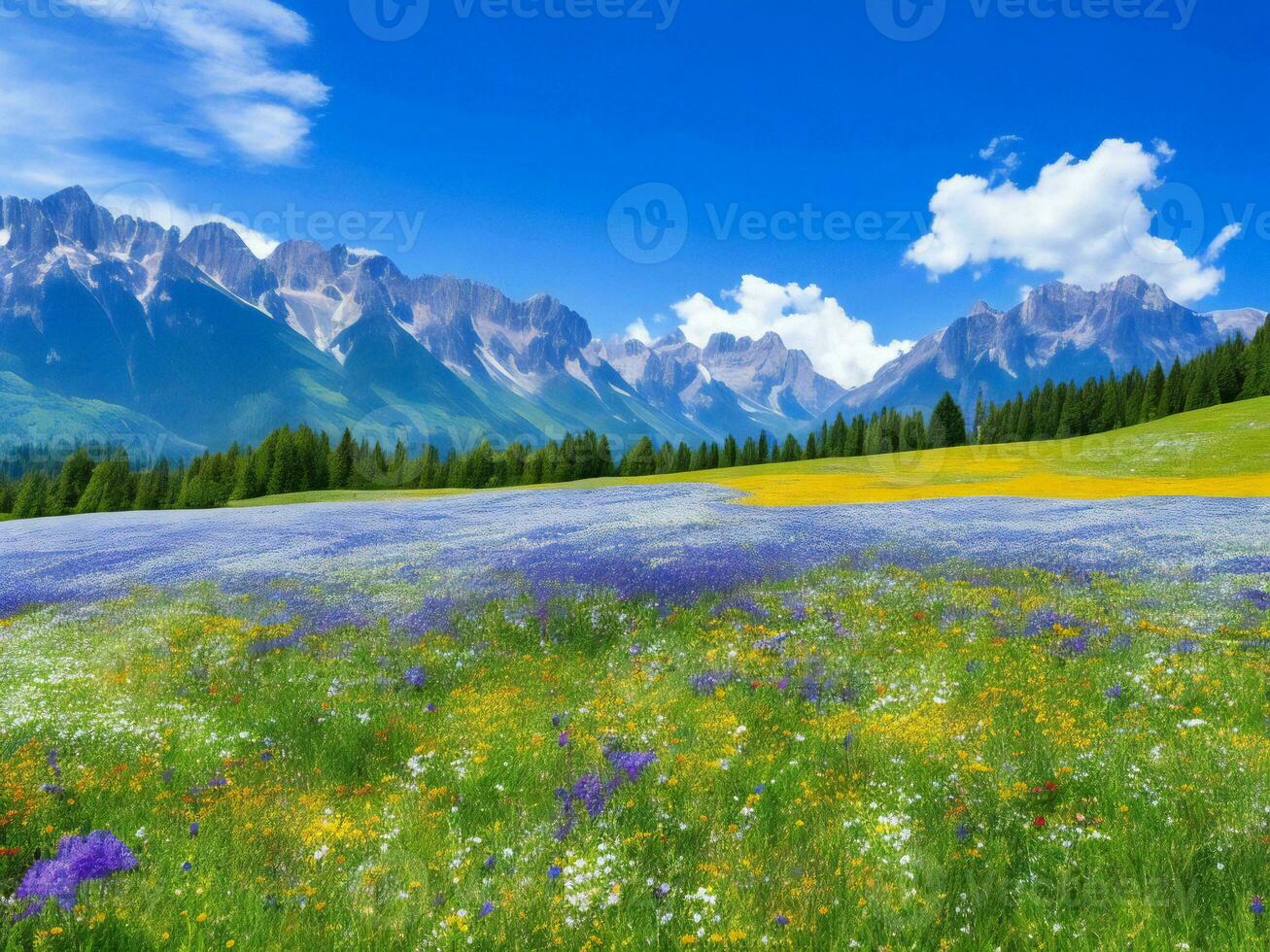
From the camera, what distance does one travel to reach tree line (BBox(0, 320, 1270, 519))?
98.1 meters

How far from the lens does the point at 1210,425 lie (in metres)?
70.2

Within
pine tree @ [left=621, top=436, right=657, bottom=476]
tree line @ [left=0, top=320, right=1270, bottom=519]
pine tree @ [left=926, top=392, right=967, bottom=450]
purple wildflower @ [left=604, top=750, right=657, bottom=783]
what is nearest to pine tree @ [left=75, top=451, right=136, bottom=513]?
tree line @ [left=0, top=320, right=1270, bottom=519]

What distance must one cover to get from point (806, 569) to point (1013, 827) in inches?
374

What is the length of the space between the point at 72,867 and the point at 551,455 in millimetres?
120634

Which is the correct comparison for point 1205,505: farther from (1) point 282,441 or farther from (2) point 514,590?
(1) point 282,441

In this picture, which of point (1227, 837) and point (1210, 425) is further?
point (1210, 425)

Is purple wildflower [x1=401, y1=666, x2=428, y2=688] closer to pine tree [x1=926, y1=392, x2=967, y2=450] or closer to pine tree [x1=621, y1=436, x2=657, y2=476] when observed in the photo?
pine tree [x1=621, y1=436, x2=657, y2=476]

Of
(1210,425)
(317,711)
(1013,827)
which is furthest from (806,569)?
(1210,425)

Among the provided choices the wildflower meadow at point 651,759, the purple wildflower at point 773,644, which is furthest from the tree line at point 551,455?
the purple wildflower at point 773,644

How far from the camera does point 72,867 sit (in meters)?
5.54

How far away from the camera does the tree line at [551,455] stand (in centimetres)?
9812

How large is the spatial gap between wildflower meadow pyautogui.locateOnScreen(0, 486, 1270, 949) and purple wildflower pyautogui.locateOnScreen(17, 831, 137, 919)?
0.12 feet

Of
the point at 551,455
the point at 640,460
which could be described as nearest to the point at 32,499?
the point at 551,455

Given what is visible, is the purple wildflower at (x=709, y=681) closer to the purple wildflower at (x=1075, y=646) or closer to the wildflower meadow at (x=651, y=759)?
the wildflower meadow at (x=651, y=759)
